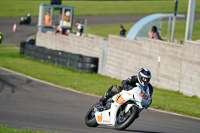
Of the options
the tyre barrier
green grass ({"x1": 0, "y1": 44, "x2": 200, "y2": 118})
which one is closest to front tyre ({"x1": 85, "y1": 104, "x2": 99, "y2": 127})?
green grass ({"x1": 0, "y1": 44, "x2": 200, "y2": 118})

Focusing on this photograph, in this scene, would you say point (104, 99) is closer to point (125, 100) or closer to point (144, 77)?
point (125, 100)

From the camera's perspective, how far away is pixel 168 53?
1823 cm

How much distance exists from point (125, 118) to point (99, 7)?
46806 mm

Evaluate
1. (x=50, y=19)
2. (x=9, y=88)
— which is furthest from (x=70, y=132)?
(x=50, y=19)

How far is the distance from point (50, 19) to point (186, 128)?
25423 mm

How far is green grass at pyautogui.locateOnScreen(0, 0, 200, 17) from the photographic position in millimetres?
51116

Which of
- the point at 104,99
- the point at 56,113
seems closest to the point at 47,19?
the point at 56,113

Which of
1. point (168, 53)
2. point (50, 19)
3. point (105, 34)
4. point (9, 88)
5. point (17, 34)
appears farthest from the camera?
point (105, 34)

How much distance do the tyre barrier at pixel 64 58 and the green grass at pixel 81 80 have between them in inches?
11.6

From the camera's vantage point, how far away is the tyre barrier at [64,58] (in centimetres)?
2259

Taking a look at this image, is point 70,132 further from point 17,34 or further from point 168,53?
point 17,34

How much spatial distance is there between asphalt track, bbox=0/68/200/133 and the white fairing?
320 mm

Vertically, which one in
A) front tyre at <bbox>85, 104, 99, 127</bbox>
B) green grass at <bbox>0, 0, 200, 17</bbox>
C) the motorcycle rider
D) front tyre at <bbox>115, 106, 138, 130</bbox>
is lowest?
front tyre at <bbox>85, 104, 99, 127</bbox>

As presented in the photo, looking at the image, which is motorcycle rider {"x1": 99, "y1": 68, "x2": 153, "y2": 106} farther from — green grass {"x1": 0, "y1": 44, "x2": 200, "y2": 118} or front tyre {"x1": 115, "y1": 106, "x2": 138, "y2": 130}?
green grass {"x1": 0, "y1": 44, "x2": 200, "y2": 118}
